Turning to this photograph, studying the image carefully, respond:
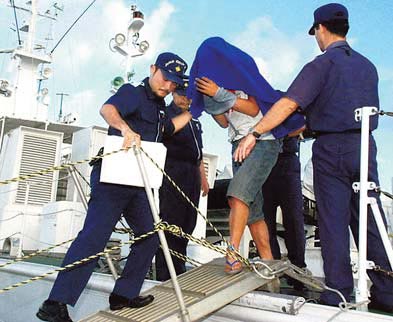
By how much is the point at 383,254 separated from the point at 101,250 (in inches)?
58.7

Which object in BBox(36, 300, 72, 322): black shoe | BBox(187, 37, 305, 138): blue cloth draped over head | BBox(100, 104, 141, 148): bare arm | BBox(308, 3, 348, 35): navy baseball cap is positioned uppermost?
BBox(308, 3, 348, 35): navy baseball cap

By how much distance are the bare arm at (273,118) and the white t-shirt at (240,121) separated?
10.3 inches

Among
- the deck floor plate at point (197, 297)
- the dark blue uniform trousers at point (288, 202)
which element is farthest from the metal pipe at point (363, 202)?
the dark blue uniform trousers at point (288, 202)

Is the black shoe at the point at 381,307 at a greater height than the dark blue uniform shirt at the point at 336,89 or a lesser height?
lesser

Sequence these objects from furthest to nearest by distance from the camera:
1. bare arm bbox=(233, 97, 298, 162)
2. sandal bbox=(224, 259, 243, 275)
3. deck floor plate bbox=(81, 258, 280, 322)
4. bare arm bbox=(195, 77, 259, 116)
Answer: bare arm bbox=(195, 77, 259, 116) < sandal bbox=(224, 259, 243, 275) < bare arm bbox=(233, 97, 298, 162) < deck floor plate bbox=(81, 258, 280, 322)

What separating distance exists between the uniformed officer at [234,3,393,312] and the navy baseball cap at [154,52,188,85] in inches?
23.3

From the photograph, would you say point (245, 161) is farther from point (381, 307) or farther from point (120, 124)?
point (381, 307)

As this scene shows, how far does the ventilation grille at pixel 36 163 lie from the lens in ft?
29.3

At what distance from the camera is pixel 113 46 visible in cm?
996

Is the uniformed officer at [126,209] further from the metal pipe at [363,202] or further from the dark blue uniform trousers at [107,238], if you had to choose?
the metal pipe at [363,202]

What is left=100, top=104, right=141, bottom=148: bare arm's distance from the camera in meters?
2.55

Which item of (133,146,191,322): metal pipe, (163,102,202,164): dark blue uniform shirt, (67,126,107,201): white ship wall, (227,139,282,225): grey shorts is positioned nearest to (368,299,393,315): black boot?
(227,139,282,225): grey shorts

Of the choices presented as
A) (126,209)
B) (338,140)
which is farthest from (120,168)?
(338,140)

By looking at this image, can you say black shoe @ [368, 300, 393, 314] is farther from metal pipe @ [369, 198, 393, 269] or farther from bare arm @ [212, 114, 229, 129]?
bare arm @ [212, 114, 229, 129]
